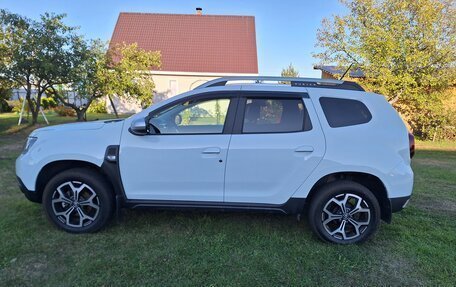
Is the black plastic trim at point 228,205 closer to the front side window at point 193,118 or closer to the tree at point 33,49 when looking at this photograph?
the front side window at point 193,118

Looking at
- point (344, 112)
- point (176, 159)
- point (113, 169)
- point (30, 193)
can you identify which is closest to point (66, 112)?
point (30, 193)

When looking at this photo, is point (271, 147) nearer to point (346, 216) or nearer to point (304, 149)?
point (304, 149)

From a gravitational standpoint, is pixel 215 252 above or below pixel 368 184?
below

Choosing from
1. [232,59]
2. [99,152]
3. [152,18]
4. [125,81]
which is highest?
[152,18]

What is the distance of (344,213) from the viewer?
3402mm

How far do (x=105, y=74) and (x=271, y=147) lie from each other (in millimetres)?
10876

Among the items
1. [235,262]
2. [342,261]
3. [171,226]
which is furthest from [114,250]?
[342,261]

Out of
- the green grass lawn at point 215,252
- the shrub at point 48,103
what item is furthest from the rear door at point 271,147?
the shrub at point 48,103

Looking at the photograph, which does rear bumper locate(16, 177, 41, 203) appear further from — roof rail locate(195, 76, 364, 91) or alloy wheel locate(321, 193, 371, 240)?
alloy wheel locate(321, 193, 371, 240)

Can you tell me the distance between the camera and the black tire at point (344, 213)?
336 centimetres

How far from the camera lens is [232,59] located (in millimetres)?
22016

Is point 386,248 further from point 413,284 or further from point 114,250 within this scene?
point 114,250

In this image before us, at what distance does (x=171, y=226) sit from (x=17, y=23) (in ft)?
35.4

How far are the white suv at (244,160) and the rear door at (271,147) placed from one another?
0.03 feet
